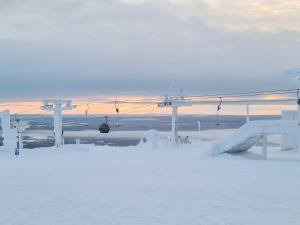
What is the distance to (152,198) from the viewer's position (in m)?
13.9

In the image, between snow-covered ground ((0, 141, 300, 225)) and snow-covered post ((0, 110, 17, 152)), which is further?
snow-covered post ((0, 110, 17, 152))

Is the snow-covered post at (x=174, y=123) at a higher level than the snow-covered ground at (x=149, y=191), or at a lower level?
higher

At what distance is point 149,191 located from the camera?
1506 cm

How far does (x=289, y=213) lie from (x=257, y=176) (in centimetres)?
671

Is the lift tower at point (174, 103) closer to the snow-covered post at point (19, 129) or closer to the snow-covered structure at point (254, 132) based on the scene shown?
A: the snow-covered structure at point (254, 132)

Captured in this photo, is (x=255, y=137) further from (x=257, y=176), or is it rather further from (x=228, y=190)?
(x=228, y=190)

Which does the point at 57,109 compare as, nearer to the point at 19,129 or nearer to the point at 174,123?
the point at 19,129

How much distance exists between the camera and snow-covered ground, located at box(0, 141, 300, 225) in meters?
11.5

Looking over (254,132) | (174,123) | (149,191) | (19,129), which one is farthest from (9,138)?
(149,191)

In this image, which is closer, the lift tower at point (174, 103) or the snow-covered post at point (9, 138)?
the snow-covered post at point (9, 138)

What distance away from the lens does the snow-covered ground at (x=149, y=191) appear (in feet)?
37.9

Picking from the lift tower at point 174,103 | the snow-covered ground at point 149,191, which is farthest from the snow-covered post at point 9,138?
the lift tower at point 174,103

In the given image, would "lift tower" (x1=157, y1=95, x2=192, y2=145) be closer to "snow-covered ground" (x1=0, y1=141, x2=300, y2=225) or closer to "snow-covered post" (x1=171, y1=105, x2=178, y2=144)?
"snow-covered post" (x1=171, y1=105, x2=178, y2=144)

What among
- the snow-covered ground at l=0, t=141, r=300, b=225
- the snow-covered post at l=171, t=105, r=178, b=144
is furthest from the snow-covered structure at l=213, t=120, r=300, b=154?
the snow-covered post at l=171, t=105, r=178, b=144
